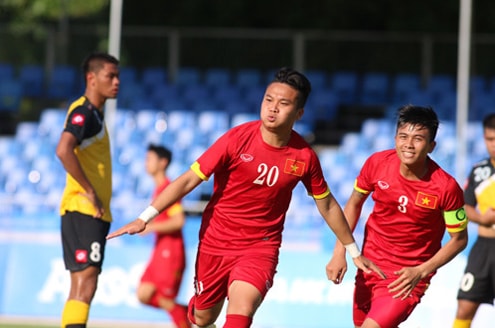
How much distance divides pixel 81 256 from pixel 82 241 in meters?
0.12

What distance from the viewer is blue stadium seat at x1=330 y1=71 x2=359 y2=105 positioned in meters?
20.9

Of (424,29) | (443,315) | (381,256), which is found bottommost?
(443,315)

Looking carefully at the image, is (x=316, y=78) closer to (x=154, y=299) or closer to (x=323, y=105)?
(x=323, y=105)

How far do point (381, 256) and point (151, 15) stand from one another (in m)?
20.8

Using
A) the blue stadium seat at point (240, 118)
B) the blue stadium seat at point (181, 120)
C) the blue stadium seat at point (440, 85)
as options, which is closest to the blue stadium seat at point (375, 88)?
the blue stadium seat at point (440, 85)

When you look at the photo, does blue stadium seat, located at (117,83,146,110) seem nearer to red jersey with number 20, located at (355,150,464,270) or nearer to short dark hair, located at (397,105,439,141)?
red jersey with number 20, located at (355,150,464,270)

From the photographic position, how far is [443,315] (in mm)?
11672

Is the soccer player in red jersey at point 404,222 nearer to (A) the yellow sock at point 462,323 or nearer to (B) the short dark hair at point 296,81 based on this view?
Result: (B) the short dark hair at point 296,81

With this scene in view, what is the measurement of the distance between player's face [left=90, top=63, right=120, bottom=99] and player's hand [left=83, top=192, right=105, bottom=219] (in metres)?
0.89

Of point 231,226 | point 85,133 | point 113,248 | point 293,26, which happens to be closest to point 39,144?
point 113,248

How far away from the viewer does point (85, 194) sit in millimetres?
8469

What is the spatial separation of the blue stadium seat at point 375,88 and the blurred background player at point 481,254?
11.6 m

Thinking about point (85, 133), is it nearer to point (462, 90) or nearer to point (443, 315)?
point (443, 315)

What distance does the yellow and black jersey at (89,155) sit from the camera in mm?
8461
